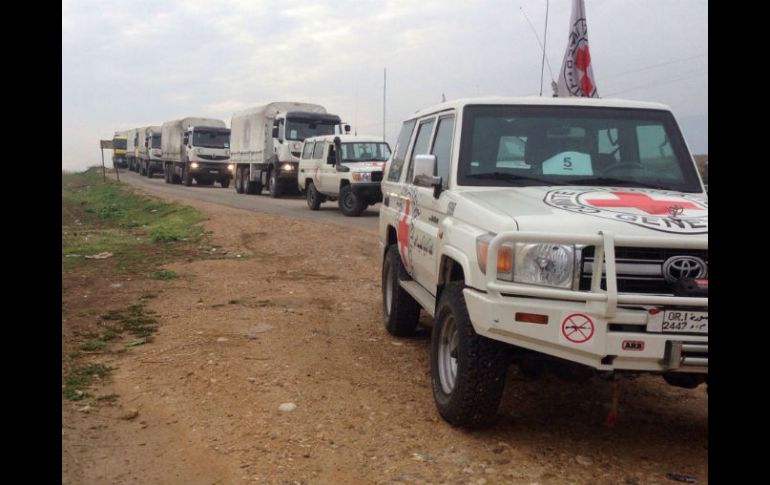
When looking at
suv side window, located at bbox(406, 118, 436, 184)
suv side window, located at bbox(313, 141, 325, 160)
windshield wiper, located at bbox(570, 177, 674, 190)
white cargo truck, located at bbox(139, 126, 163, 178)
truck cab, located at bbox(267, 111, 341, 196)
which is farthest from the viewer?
white cargo truck, located at bbox(139, 126, 163, 178)

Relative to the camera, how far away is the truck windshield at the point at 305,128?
80.5ft

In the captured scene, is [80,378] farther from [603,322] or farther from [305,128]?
[305,128]

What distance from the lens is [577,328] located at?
353 centimetres

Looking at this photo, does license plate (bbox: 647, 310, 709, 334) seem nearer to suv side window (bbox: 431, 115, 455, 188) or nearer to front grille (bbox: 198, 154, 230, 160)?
suv side window (bbox: 431, 115, 455, 188)

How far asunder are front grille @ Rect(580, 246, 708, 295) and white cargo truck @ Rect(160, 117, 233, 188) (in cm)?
3234

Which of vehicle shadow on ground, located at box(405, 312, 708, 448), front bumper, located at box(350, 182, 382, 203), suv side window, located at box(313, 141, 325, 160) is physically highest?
suv side window, located at box(313, 141, 325, 160)

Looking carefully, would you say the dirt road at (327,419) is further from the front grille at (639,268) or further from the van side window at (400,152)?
the van side window at (400,152)

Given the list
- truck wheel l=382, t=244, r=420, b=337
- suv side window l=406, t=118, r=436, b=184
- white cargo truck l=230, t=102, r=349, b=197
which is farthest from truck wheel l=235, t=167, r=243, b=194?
suv side window l=406, t=118, r=436, b=184

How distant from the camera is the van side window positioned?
670 centimetres
